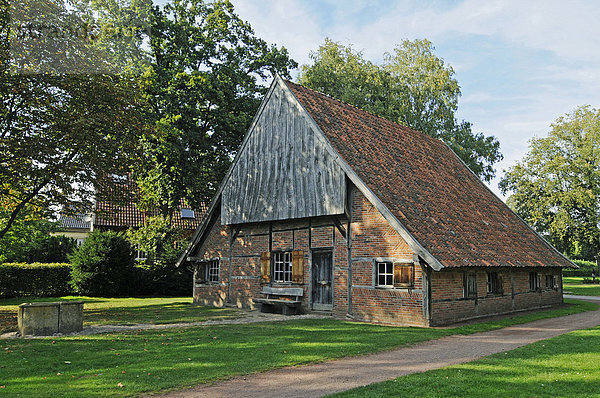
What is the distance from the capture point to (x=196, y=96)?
86.5 ft

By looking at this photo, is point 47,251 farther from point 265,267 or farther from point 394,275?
point 394,275

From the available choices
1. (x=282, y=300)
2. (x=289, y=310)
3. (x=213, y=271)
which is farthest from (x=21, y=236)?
(x=289, y=310)

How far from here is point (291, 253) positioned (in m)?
19.2

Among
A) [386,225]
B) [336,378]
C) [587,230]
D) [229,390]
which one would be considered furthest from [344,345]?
[587,230]

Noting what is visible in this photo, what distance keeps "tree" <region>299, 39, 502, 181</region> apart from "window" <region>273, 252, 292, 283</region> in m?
20.2

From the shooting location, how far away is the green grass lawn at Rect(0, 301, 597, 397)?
25.3 feet

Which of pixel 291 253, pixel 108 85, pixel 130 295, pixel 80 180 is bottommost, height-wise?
pixel 130 295

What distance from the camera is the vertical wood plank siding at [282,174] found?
57.7 feet

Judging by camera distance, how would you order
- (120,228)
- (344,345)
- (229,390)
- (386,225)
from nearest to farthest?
(229,390) < (344,345) < (386,225) < (120,228)

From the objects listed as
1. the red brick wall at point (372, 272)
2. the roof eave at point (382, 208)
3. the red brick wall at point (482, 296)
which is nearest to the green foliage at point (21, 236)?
the roof eave at point (382, 208)

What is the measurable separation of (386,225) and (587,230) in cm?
4013

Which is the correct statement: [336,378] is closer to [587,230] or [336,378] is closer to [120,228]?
[120,228]

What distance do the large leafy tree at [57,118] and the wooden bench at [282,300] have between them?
788cm

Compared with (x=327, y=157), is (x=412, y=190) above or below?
below
